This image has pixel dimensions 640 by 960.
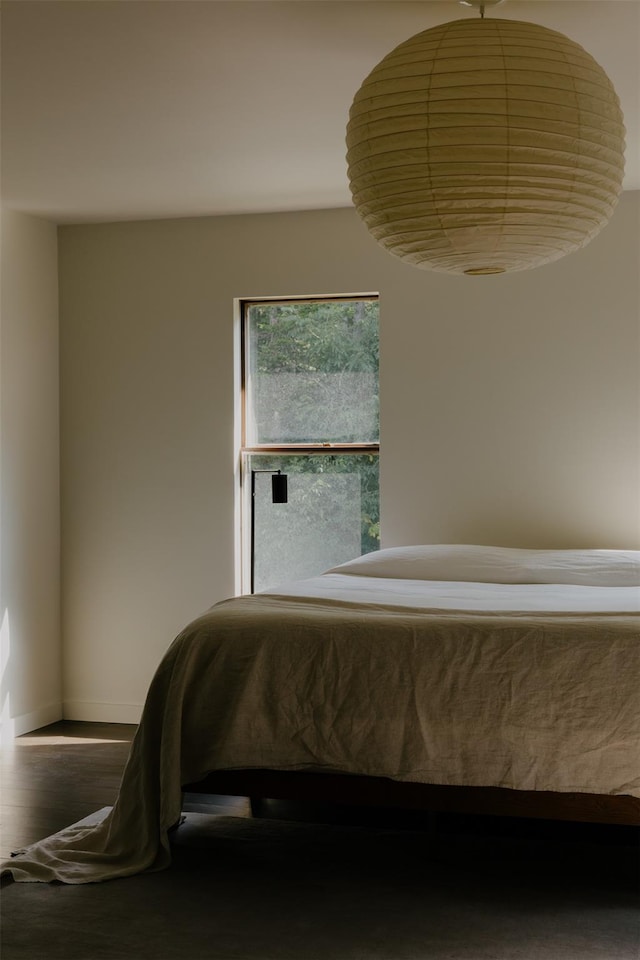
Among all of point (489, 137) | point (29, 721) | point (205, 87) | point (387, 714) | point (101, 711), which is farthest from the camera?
point (101, 711)

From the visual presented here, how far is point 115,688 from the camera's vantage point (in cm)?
514

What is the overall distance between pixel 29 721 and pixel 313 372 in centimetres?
220

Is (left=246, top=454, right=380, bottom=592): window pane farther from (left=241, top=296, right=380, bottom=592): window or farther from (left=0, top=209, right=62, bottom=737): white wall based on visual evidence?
(left=0, top=209, right=62, bottom=737): white wall

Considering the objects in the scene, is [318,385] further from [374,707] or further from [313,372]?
[374,707]

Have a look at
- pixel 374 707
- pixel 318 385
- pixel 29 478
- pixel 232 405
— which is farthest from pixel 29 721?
pixel 374 707

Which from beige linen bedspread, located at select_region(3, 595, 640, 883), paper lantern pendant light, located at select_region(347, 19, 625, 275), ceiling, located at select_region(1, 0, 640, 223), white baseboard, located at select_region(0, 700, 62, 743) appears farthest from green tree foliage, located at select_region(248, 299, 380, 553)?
paper lantern pendant light, located at select_region(347, 19, 625, 275)

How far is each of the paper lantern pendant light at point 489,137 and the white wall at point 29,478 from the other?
3.10 meters

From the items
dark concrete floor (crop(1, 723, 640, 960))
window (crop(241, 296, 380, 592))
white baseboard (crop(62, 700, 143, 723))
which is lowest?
white baseboard (crop(62, 700, 143, 723))

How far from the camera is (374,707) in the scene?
2.70 metres

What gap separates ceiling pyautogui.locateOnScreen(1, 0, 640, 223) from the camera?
2.73 meters

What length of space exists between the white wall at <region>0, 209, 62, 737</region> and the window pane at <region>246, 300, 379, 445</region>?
1.05 meters

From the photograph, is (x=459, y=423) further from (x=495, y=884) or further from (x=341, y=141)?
(x=495, y=884)

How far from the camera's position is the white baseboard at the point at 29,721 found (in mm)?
4738

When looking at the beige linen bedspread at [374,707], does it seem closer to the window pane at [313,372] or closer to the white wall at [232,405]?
the white wall at [232,405]
